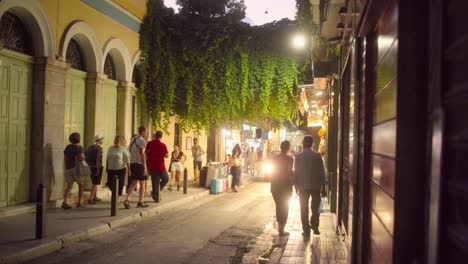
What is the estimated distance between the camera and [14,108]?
10.7 metres

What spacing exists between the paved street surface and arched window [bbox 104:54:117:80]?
5344 mm

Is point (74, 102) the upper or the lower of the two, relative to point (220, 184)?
upper

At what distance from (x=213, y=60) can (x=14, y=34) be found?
7.98 metres

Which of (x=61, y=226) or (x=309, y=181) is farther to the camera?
(x=61, y=226)

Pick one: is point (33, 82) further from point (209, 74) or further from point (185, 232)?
point (209, 74)

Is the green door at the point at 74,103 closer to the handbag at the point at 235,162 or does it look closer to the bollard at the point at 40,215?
the bollard at the point at 40,215

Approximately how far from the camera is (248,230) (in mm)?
10000

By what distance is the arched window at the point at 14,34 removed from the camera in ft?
34.1

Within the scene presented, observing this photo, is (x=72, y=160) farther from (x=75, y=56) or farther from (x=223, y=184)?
(x=223, y=184)

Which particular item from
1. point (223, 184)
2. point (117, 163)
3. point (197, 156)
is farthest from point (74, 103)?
point (197, 156)

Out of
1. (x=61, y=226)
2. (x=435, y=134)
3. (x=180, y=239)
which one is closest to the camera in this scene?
(x=435, y=134)

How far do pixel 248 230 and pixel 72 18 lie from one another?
739 centimetres

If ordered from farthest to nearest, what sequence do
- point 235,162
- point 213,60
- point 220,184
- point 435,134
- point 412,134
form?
point 235,162, point 220,184, point 213,60, point 412,134, point 435,134

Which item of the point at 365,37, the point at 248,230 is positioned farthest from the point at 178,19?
the point at 365,37
